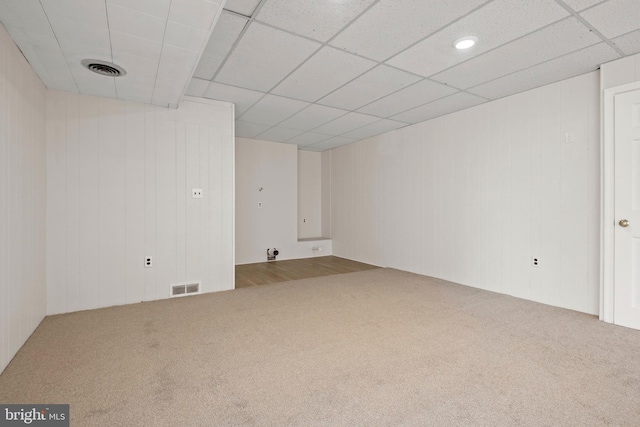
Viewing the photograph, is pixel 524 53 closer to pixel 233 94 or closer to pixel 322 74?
Result: pixel 322 74

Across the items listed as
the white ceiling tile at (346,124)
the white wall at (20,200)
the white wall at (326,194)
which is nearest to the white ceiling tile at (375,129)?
the white ceiling tile at (346,124)

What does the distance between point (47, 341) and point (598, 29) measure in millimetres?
5016

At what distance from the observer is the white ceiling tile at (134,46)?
7.26ft

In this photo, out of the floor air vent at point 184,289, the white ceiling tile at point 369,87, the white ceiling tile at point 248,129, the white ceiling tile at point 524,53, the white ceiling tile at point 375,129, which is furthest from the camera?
the white ceiling tile at point 248,129

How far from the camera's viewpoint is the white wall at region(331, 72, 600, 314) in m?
3.20

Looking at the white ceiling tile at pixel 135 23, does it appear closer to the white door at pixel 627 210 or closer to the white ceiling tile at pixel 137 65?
the white ceiling tile at pixel 137 65

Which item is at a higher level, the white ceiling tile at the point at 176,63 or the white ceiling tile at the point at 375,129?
the white ceiling tile at the point at 375,129

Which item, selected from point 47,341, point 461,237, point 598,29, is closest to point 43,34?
point 47,341

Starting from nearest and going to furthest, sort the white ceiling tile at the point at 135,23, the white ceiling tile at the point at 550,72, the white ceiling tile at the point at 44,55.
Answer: the white ceiling tile at the point at 135,23
the white ceiling tile at the point at 44,55
the white ceiling tile at the point at 550,72

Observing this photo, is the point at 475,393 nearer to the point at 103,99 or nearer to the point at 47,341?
the point at 47,341

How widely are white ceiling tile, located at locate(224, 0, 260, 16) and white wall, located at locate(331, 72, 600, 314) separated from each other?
3.29 m

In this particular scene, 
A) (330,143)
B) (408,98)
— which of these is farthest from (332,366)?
(330,143)

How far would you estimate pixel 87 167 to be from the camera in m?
3.31

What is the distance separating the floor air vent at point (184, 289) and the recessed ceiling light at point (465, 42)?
3835mm
